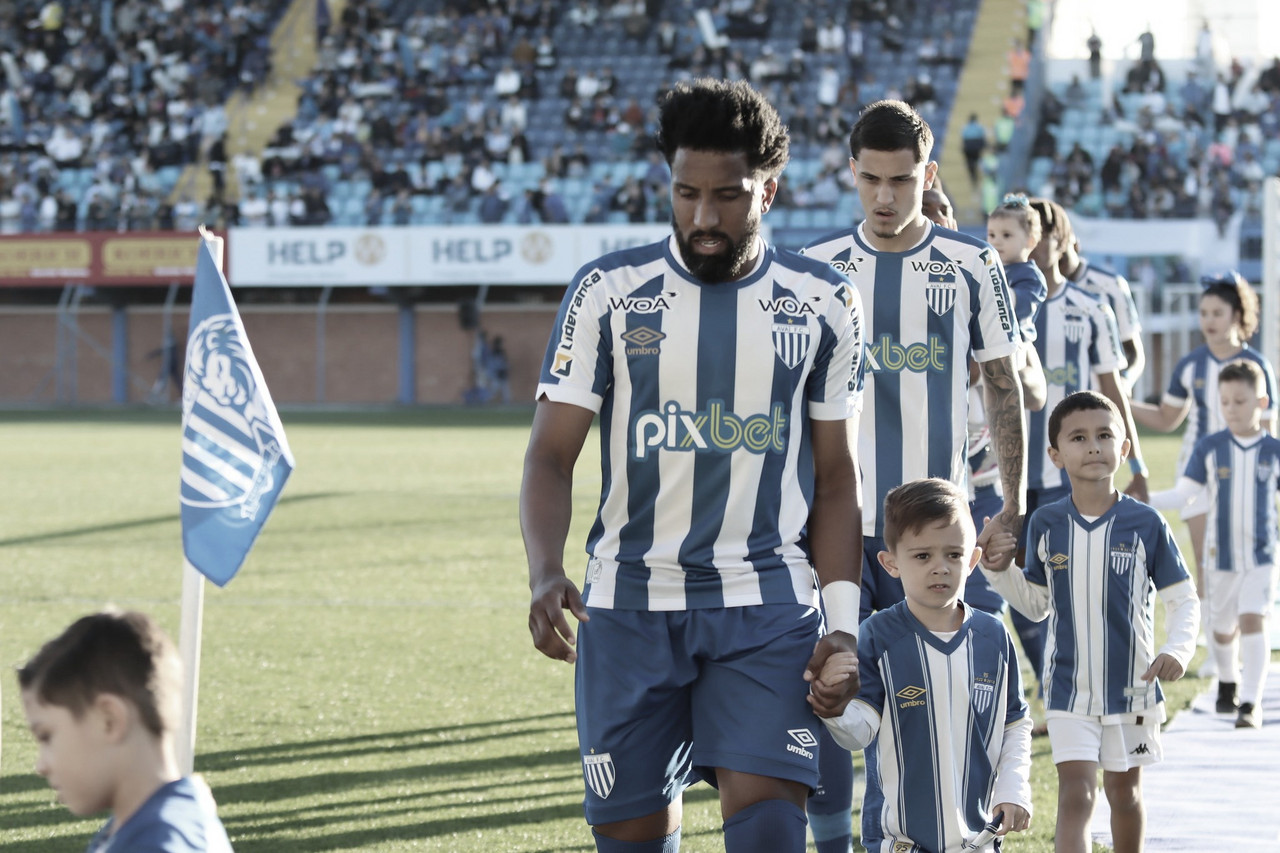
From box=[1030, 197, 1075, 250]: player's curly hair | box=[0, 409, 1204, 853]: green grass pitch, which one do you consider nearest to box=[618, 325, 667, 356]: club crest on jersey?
box=[0, 409, 1204, 853]: green grass pitch

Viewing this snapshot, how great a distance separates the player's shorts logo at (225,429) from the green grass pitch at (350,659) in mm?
1130

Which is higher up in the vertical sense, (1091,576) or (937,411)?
(937,411)

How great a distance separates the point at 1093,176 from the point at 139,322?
2066cm

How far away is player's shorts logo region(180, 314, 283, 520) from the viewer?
478 cm

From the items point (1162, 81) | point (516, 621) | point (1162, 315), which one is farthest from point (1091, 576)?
point (1162, 81)

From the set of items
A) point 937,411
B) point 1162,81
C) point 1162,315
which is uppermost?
point 1162,81

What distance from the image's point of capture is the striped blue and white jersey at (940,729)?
350 centimetres

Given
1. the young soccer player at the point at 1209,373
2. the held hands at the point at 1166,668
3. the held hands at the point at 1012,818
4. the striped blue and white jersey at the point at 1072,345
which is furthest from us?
the young soccer player at the point at 1209,373

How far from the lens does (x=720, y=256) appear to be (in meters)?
3.10

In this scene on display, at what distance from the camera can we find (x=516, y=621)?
937 centimetres

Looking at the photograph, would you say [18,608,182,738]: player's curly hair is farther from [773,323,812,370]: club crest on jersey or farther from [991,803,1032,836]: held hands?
[991,803,1032,836]: held hands

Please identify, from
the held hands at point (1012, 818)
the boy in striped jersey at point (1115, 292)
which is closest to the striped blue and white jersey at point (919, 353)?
the held hands at point (1012, 818)

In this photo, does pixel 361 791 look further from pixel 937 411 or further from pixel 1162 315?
pixel 1162 315

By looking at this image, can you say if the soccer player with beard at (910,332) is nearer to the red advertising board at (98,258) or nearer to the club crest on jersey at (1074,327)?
the club crest on jersey at (1074,327)
